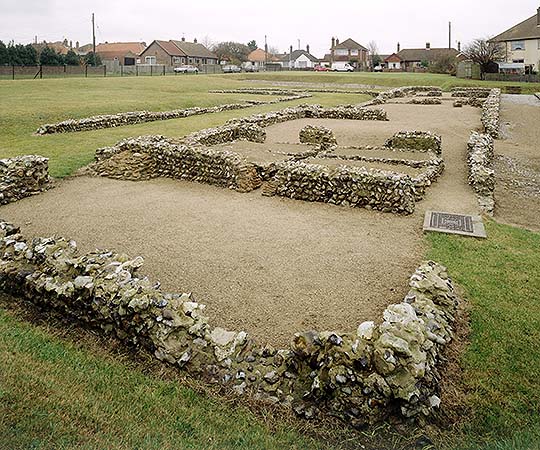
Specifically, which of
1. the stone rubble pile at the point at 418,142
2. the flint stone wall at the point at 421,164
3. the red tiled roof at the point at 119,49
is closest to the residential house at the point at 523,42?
the stone rubble pile at the point at 418,142

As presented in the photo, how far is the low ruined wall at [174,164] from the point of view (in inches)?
465

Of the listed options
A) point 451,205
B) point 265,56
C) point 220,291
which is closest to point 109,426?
point 220,291

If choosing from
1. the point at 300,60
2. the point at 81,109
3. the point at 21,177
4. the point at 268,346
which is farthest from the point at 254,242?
the point at 300,60

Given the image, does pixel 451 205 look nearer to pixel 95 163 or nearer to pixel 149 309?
pixel 149 309

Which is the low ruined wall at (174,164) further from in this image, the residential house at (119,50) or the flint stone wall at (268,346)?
the residential house at (119,50)

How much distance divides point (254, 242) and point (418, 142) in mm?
10003

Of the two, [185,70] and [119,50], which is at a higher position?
[119,50]

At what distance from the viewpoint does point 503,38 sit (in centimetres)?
6200

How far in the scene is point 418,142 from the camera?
16.1m

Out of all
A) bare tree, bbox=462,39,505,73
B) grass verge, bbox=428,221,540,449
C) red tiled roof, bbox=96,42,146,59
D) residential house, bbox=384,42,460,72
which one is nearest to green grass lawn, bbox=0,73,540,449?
grass verge, bbox=428,221,540,449

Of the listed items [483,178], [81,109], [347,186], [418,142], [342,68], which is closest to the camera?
[347,186]

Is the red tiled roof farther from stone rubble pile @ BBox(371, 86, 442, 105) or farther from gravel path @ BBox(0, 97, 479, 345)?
gravel path @ BBox(0, 97, 479, 345)

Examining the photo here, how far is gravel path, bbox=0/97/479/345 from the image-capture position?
241 inches

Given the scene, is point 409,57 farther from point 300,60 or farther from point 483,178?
point 483,178
